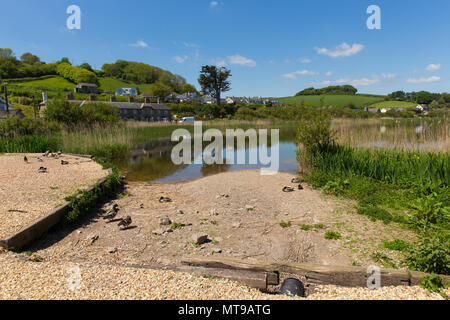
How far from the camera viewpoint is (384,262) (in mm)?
4223

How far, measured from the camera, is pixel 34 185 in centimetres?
768

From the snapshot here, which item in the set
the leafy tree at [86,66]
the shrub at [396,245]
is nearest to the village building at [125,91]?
the leafy tree at [86,66]

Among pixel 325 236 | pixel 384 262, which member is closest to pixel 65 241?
pixel 325 236

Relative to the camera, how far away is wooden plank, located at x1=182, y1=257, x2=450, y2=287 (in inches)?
130

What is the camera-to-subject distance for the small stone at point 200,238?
5152 mm

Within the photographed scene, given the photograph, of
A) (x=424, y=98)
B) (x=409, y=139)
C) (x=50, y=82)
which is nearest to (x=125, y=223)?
(x=409, y=139)

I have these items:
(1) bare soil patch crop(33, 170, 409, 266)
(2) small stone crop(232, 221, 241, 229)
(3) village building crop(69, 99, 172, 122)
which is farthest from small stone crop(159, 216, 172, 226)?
(3) village building crop(69, 99, 172, 122)

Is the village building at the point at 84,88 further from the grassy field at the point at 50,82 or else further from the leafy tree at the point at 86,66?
the leafy tree at the point at 86,66

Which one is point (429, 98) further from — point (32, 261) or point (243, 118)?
point (32, 261)

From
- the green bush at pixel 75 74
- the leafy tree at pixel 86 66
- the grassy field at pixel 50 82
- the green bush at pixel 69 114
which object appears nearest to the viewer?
the green bush at pixel 69 114

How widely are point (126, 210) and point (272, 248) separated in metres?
4.36

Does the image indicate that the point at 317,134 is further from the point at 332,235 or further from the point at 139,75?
the point at 139,75

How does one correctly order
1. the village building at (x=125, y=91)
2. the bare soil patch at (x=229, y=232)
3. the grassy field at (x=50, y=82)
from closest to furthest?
the bare soil patch at (x=229, y=232) → the grassy field at (x=50, y=82) → the village building at (x=125, y=91)

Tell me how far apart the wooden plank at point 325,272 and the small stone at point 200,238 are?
4.03ft
